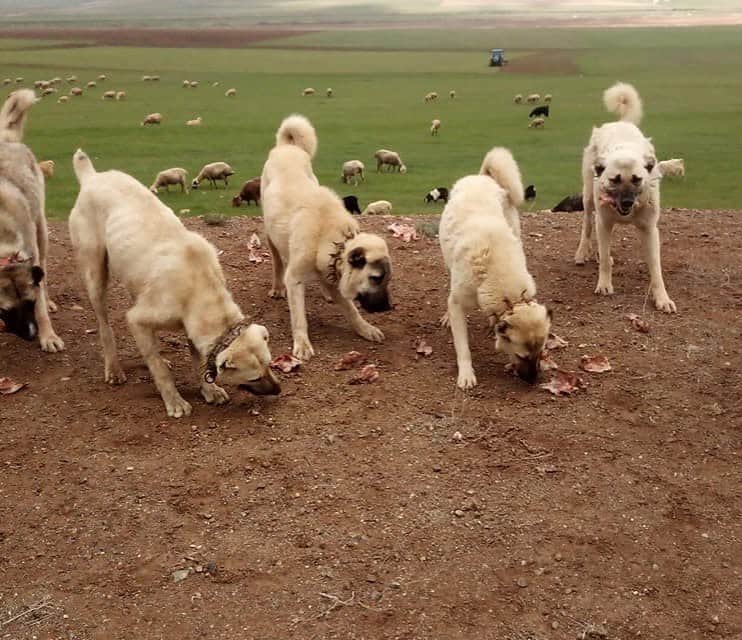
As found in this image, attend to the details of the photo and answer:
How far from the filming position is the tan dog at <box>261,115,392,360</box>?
9180 mm

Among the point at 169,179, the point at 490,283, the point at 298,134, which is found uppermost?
the point at 298,134

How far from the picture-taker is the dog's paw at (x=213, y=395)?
833 cm

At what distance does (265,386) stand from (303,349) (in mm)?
1566

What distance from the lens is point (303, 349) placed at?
9375 millimetres

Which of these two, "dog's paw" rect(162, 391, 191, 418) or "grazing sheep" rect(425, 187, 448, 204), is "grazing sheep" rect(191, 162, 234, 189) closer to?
"grazing sheep" rect(425, 187, 448, 204)

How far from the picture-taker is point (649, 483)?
22.7ft

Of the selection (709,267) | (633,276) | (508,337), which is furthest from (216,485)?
(709,267)

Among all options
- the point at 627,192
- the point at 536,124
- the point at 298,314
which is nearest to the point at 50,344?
the point at 298,314

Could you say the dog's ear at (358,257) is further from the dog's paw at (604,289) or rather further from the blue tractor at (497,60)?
the blue tractor at (497,60)

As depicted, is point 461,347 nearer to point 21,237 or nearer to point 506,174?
point 506,174

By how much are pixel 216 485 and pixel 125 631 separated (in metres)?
1.68

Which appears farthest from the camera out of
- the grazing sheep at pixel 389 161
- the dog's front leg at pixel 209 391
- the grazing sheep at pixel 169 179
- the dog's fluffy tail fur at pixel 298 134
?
the grazing sheep at pixel 389 161

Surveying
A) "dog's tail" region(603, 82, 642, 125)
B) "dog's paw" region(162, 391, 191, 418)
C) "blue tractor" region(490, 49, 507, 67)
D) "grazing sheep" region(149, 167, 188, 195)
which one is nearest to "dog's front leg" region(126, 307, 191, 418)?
"dog's paw" region(162, 391, 191, 418)

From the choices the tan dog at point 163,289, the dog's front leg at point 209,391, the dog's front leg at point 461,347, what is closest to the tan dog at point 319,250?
the dog's front leg at point 461,347
